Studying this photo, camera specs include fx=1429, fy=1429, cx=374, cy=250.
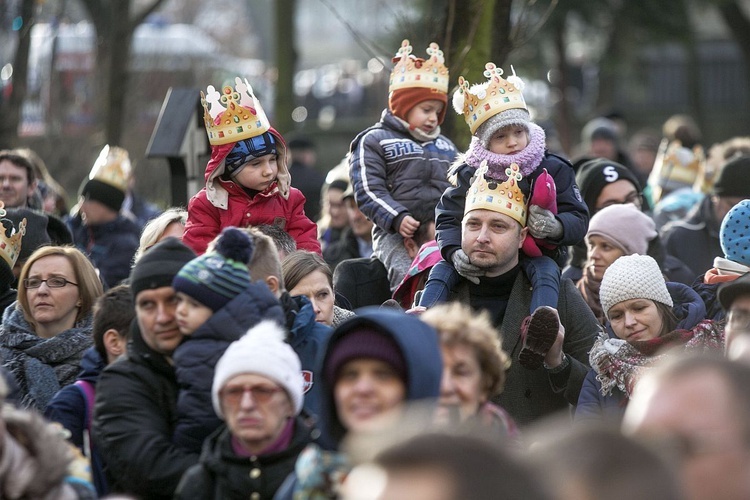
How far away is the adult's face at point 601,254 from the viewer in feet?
26.8

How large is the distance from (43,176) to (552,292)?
6001mm

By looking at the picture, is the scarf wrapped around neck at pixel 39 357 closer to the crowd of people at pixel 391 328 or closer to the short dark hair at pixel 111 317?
the crowd of people at pixel 391 328

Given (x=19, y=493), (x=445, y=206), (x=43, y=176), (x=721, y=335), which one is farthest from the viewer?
(x=43, y=176)

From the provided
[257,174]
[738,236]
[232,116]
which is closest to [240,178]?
[257,174]

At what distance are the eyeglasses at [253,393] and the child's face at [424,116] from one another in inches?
154

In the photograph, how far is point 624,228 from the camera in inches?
324

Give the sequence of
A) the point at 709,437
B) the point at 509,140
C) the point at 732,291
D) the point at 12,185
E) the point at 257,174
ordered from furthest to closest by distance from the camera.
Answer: the point at 12,185, the point at 257,174, the point at 509,140, the point at 732,291, the point at 709,437

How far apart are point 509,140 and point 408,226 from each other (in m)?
1.03

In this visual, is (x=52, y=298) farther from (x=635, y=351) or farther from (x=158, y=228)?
(x=635, y=351)

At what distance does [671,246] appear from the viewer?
975 cm

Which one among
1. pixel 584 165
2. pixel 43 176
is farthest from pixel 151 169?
pixel 584 165

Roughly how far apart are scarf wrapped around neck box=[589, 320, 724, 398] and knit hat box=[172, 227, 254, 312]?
5.84 feet

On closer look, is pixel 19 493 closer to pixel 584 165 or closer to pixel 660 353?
pixel 660 353

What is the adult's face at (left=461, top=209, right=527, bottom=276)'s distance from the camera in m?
6.79
